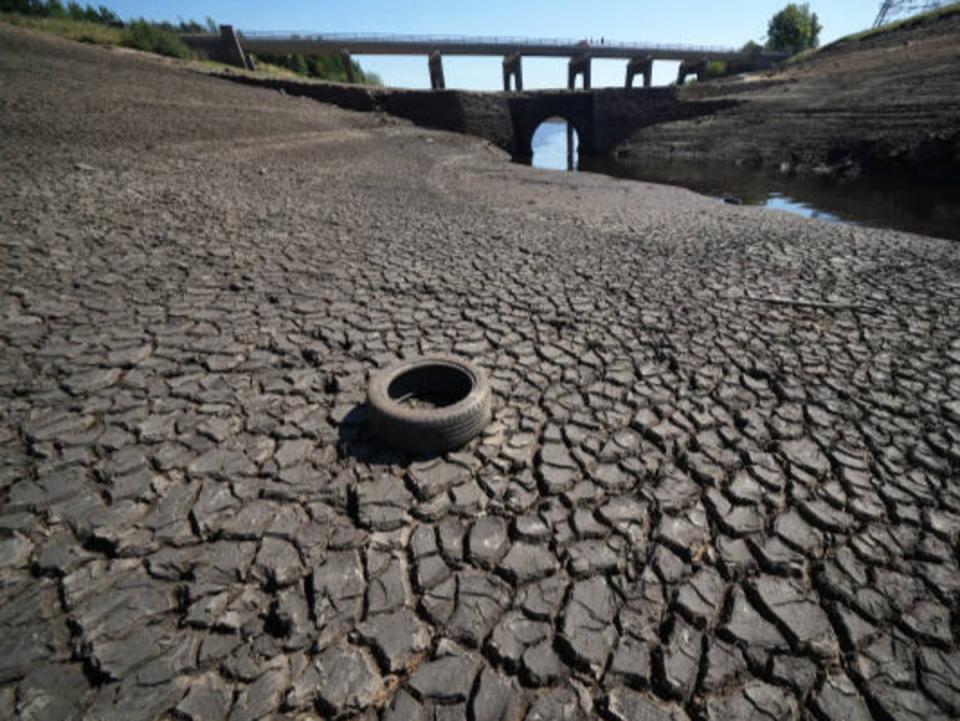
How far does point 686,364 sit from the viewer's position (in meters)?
4.41

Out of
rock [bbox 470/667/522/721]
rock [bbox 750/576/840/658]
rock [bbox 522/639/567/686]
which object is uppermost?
rock [bbox 470/667/522/721]

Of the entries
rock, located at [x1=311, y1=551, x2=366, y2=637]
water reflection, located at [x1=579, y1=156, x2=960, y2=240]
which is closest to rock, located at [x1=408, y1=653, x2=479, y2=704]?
rock, located at [x1=311, y1=551, x2=366, y2=637]

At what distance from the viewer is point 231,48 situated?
33406 mm

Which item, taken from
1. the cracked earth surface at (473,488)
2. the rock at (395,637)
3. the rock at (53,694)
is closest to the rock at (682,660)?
the cracked earth surface at (473,488)

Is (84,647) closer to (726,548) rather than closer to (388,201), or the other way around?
(726,548)

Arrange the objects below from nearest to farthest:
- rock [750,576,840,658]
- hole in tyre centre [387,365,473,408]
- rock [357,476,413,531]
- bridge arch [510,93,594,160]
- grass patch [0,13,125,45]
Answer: rock [750,576,840,658], rock [357,476,413,531], hole in tyre centre [387,365,473,408], grass patch [0,13,125,45], bridge arch [510,93,594,160]

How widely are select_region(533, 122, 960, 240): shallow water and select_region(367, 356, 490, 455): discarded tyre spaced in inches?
557

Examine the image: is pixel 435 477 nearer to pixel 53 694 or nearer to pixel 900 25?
pixel 53 694

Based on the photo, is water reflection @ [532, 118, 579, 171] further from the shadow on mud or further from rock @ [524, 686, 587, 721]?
rock @ [524, 686, 587, 721]

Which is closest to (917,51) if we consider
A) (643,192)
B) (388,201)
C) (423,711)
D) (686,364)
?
(643,192)

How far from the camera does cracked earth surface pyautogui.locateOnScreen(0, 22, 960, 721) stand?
2.06 metres

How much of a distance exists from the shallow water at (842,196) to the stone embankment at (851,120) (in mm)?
1261

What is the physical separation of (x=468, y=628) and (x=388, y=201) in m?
9.70

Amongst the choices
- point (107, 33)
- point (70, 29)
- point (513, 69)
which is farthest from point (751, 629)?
point (513, 69)
